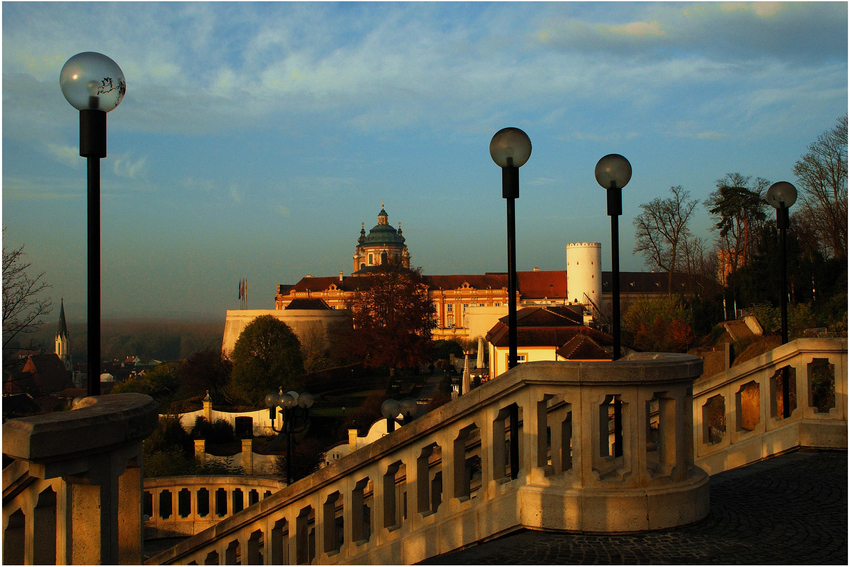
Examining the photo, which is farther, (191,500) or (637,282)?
(637,282)

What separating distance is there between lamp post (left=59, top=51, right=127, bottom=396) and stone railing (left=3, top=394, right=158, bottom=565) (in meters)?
0.98

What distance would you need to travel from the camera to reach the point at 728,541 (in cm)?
450

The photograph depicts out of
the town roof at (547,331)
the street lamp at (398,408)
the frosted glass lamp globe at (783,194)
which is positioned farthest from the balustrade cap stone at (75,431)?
the town roof at (547,331)

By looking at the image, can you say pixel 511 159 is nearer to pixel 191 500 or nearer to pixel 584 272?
pixel 191 500

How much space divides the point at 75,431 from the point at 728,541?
161 inches

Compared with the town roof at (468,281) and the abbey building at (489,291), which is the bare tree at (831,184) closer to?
the abbey building at (489,291)

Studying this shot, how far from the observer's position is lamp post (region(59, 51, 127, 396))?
4.25 m

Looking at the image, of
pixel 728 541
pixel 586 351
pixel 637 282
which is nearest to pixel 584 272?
pixel 637 282

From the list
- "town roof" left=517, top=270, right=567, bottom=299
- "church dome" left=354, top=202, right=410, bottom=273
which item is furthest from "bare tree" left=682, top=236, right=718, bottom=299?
"church dome" left=354, top=202, right=410, bottom=273

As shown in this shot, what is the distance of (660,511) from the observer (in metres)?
4.58

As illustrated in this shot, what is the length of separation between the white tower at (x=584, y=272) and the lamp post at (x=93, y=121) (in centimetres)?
7647

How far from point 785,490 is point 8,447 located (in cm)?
592

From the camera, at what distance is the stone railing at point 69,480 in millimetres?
2928

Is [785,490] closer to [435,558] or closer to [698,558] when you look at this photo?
[698,558]
